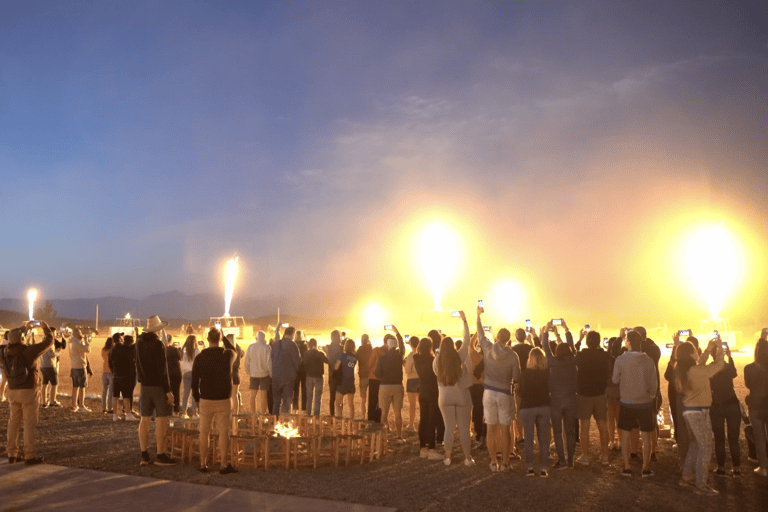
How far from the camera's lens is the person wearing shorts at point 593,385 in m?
9.04

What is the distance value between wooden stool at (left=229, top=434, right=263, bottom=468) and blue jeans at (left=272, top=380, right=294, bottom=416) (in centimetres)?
282

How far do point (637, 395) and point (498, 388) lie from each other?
181 cm

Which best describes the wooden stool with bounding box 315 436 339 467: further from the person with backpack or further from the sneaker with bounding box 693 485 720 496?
the sneaker with bounding box 693 485 720 496

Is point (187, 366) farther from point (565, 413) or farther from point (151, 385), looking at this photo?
point (565, 413)

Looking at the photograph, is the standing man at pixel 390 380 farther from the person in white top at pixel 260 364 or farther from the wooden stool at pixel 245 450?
the wooden stool at pixel 245 450

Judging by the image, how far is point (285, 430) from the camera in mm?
10359

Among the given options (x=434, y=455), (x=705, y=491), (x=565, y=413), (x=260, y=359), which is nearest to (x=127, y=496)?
(x=434, y=455)

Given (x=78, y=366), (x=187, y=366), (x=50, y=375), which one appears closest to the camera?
(x=187, y=366)

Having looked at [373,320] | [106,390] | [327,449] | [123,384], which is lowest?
[327,449]

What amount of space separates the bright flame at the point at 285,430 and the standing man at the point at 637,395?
5166 millimetres

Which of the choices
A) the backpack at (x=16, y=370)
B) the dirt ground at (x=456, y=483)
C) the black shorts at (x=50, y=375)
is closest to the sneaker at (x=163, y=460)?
the dirt ground at (x=456, y=483)

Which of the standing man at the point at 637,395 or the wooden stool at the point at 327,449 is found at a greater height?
the standing man at the point at 637,395

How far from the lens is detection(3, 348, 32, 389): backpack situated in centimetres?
849

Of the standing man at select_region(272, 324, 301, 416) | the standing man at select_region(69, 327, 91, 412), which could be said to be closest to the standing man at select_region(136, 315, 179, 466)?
the standing man at select_region(272, 324, 301, 416)
